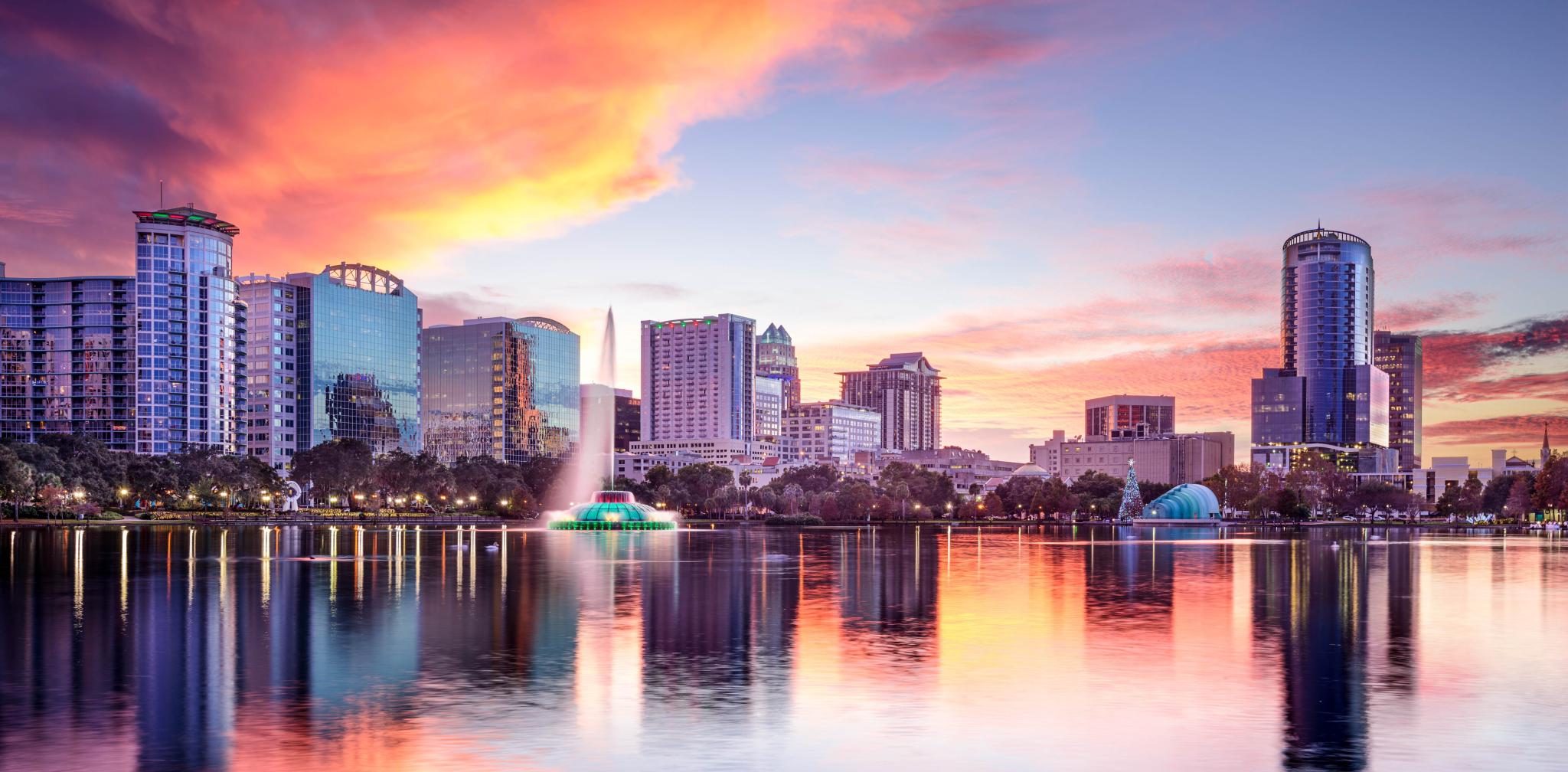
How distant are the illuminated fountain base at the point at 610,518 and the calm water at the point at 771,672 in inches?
3820

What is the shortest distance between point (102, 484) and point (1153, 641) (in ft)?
587

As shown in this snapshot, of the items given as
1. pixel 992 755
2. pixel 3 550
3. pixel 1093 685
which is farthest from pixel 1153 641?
pixel 3 550

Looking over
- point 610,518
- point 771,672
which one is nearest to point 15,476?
point 610,518

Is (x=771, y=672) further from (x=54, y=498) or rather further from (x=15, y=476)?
(x=54, y=498)

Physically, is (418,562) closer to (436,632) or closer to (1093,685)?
(436,632)

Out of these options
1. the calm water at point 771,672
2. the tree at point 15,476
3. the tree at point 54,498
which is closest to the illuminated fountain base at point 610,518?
the tree at point 15,476

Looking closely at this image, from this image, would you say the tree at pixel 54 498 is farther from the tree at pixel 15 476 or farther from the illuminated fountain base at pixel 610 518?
the illuminated fountain base at pixel 610 518

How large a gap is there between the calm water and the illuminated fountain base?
3820 inches

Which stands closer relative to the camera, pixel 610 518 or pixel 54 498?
pixel 54 498

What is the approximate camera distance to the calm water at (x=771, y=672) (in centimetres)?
2345

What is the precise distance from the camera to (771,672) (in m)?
32.7

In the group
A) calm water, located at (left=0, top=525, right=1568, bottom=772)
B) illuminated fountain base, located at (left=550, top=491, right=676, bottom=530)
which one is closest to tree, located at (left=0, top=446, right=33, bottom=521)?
illuminated fountain base, located at (left=550, top=491, right=676, bottom=530)

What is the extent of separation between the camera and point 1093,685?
3103 cm

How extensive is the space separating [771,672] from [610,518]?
452ft
